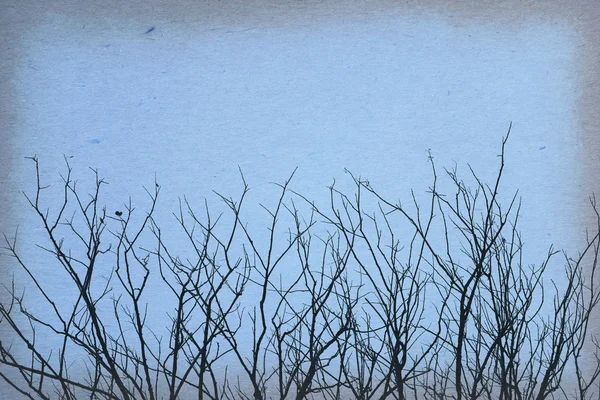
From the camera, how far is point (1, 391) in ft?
11.1

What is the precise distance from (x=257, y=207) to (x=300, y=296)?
46 centimetres

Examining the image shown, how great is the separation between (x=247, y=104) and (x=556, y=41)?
59.5 inches

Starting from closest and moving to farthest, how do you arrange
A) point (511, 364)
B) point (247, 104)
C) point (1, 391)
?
point (511, 364), point (1, 391), point (247, 104)

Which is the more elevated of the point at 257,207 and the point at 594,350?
the point at 257,207

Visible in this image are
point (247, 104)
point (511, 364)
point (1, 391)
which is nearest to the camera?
point (511, 364)

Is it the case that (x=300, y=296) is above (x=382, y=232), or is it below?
below

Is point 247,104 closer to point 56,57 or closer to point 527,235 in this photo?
point 56,57

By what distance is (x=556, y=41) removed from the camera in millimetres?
3631

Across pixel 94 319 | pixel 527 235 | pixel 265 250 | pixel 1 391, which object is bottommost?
pixel 94 319

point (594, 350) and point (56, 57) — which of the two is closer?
point (594, 350)

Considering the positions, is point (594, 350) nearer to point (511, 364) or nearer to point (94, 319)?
point (511, 364)

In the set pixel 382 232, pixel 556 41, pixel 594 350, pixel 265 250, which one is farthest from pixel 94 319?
pixel 556 41

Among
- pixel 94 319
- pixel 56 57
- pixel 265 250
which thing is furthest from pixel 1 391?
pixel 94 319

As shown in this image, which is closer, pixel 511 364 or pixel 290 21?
pixel 511 364
